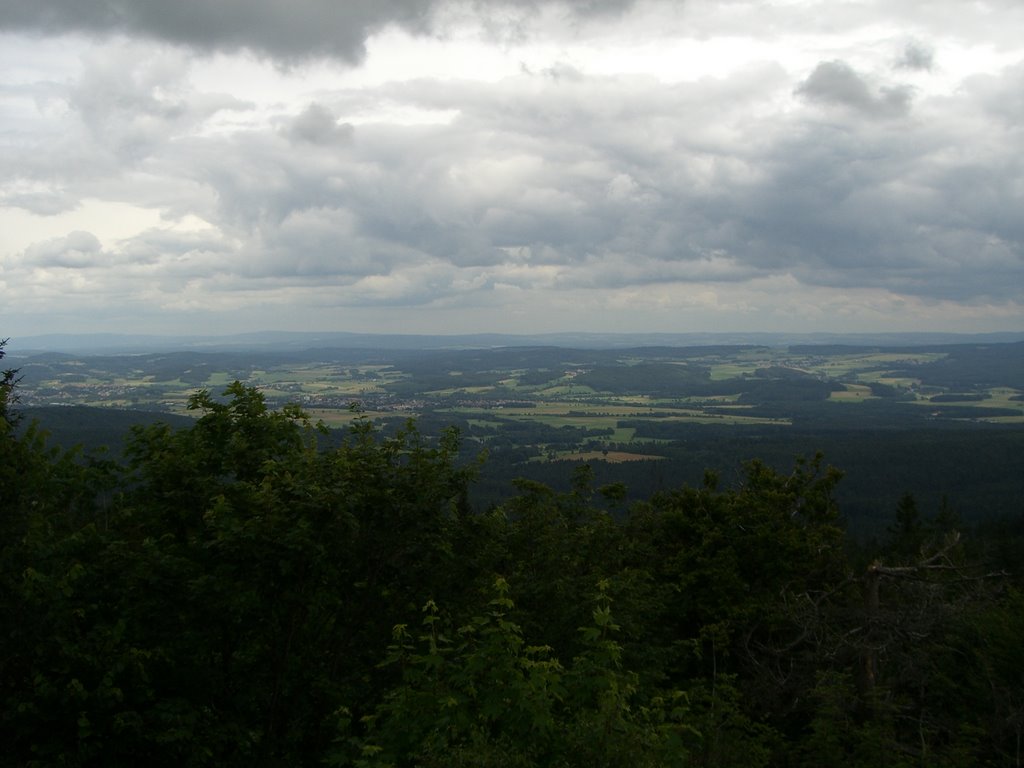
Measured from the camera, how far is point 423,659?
9375mm

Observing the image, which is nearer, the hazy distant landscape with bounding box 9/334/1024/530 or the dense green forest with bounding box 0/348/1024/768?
the dense green forest with bounding box 0/348/1024/768

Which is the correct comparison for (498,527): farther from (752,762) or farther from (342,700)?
(752,762)

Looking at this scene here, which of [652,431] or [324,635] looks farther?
[652,431]

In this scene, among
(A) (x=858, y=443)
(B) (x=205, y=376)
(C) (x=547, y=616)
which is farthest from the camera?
(B) (x=205, y=376)

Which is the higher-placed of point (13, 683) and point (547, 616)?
point (13, 683)

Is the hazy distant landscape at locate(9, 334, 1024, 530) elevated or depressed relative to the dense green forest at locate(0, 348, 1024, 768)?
depressed

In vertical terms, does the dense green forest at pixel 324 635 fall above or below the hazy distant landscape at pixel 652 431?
above

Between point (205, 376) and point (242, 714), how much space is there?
640 ft

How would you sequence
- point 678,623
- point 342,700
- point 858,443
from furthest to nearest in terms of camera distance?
point 858,443
point 678,623
point 342,700

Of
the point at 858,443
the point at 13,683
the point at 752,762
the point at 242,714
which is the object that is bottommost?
the point at 858,443

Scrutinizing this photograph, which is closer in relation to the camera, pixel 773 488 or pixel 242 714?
pixel 242 714

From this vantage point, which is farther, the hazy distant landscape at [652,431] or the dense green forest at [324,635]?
the hazy distant landscape at [652,431]

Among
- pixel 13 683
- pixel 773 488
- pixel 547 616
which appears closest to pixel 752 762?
pixel 547 616

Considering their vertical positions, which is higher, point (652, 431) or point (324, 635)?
point (324, 635)
